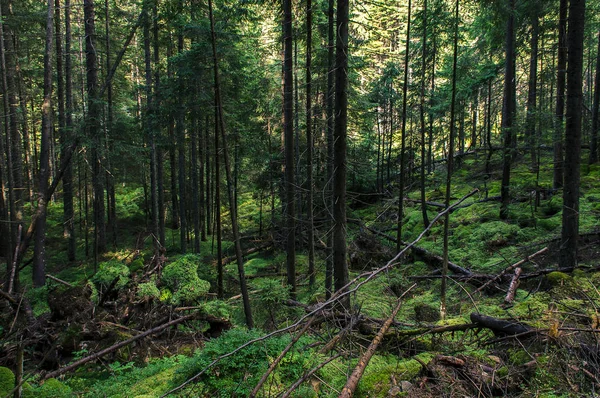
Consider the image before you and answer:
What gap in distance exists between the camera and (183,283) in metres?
7.77

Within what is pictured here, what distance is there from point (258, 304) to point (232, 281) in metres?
3.48

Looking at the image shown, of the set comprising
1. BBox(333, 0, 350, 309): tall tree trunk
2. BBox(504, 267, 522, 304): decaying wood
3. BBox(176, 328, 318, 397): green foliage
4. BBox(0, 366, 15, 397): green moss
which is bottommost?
BBox(504, 267, 522, 304): decaying wood

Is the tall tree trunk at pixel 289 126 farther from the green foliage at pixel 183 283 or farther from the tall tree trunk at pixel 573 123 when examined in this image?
the tall tree trunk at pixel 573 123

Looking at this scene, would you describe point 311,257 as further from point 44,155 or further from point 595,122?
point 595,122

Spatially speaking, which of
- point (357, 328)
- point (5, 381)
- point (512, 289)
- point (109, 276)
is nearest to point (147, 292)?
point (109, 276)

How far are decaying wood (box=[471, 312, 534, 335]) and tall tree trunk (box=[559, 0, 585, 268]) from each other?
15.7 feet

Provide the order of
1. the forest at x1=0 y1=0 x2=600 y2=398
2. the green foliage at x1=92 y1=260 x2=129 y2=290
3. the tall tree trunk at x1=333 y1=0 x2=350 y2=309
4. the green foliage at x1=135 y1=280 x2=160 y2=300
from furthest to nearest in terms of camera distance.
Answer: the green foliage at x1=92 y1=260 x2=129 y2=290 < the green foliage at x1=135 y1=280 x2=160 y2=300 < the tall tree trunk at x1=333 y1=0 x2=350 y2=309 < the forest at x1=0 y1=0 x2=600 y2=398

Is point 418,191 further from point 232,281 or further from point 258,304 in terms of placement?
point 258,304

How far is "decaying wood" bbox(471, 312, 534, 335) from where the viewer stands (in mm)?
3232

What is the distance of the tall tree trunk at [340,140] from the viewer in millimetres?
5273

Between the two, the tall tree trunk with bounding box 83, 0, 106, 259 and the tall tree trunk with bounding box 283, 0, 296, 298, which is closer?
the tall tree trunk with bounding box 283, 0, 296, 298

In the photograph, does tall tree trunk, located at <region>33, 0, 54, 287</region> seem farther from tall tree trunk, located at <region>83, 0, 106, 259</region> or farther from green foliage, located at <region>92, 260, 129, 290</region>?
green foliage, located at <region>92, 260, 129, 290</region>

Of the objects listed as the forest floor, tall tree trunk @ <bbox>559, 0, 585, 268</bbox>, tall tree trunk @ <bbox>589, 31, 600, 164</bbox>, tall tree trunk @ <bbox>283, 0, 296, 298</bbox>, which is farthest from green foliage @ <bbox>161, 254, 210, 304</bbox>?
tall tree trunk @ <bbox>589, 31, 600, 164</bbox>

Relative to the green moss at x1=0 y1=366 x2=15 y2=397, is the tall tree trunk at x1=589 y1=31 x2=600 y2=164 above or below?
above
